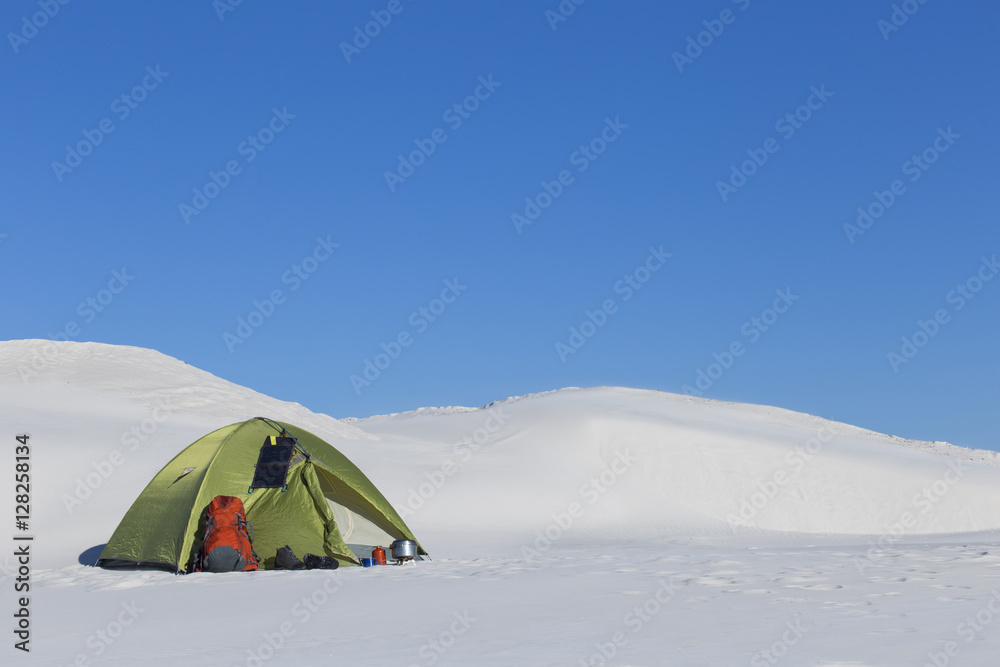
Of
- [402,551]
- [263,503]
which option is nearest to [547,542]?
[402,551]

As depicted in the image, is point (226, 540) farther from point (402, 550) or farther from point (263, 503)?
point (402, 550)

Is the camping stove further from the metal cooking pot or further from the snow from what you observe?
the snow

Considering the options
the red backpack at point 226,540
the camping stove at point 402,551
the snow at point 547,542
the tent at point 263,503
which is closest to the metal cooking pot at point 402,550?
the camping stove at point 402,551

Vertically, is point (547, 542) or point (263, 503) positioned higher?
point (263, 503)

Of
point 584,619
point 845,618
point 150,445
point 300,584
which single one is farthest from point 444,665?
point 150,445

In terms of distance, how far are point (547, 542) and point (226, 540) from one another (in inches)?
263

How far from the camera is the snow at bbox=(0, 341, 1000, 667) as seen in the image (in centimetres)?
673

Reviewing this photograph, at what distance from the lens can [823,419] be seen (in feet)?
129

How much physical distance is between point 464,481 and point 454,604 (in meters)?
11.9

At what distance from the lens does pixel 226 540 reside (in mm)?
11617

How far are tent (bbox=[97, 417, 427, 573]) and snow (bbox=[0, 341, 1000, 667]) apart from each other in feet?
2.26

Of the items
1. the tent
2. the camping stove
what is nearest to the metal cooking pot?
the camping stove

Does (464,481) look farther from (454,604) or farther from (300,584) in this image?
(454,604)

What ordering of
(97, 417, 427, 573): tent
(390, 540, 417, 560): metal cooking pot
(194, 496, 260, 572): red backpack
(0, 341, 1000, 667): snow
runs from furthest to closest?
(390, 540, 417, 560): metal cooking pot
(97, 417, 427, 573): tent
(194, 496, 260, 572): red backpack
(0, 341, 1000, 667): snow
